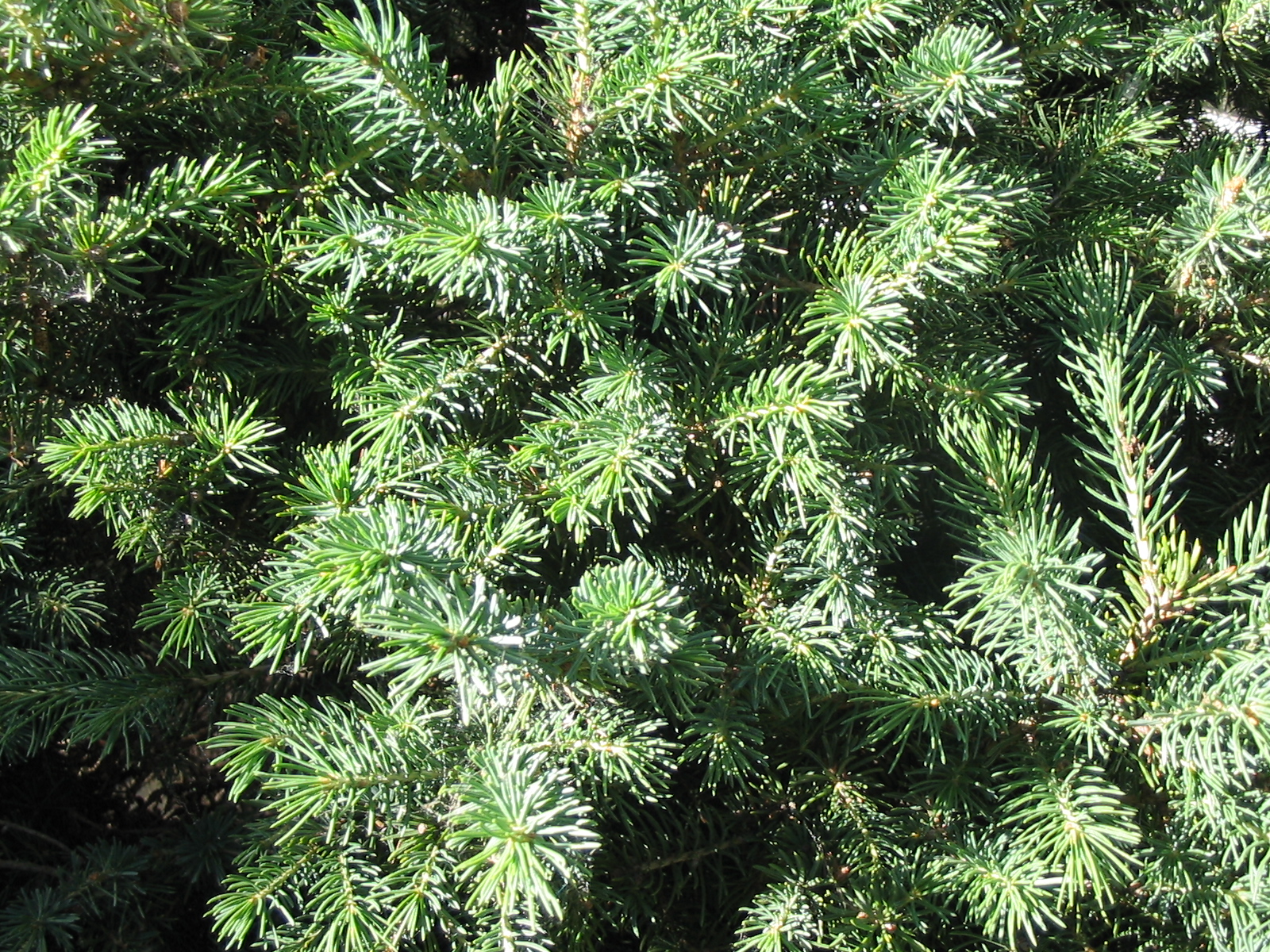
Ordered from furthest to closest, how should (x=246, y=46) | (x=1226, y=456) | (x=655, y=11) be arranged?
(x=1226, y=456)
(x=246, y=46)
(x=655, y=11)

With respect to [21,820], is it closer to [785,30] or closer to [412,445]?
[412,445]

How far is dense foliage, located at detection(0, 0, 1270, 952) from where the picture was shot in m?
0.54

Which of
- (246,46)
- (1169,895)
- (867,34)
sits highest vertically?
(246,46)

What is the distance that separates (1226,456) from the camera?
32.3 inches

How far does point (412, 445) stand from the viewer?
24.1 inches

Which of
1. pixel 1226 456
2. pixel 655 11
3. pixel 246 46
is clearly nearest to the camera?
pixel 655 11

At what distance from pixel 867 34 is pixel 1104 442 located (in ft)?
1.00

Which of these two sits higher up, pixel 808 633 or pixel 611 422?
pixel 611 422

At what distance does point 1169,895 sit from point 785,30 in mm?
600

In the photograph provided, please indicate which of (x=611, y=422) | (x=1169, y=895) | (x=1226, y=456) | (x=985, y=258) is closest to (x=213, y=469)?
(x=611, y=422)

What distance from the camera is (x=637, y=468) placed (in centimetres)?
54

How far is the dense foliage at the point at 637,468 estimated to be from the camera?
0.54 metres

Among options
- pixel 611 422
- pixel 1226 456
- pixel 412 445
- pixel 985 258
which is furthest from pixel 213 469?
pixel 1226 456

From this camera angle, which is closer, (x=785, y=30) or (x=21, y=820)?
(x=785, y=30)
